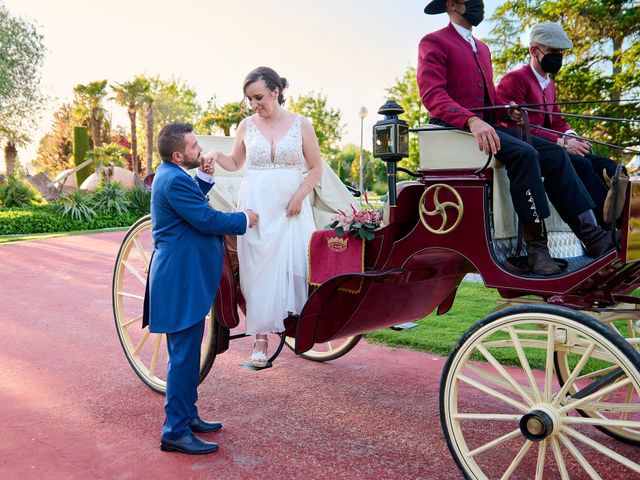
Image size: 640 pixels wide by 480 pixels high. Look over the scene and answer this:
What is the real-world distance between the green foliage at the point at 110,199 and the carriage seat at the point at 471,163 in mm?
18479

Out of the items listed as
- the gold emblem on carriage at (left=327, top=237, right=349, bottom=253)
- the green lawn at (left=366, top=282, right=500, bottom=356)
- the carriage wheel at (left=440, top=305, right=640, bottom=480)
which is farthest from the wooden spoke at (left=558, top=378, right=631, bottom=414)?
the green lawn at (left=366, top=282, right=500, bottom=356)

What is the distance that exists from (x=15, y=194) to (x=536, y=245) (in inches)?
850

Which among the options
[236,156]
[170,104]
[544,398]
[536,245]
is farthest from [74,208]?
[170,104]

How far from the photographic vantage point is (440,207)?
2.88 m

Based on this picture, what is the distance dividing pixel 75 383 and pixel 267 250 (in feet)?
6.57

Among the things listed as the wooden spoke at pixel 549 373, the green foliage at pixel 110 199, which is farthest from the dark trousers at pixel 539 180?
the green foliage at pixel 110 199

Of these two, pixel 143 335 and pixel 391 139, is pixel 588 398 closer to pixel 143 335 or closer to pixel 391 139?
pixel 391 139

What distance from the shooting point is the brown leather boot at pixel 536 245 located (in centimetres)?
279

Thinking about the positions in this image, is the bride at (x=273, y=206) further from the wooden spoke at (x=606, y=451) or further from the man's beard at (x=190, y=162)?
the wooden spoke at (x=606, y=451)

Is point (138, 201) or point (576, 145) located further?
point (138, 201)

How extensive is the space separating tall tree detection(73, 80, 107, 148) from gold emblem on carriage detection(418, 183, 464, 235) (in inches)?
1800

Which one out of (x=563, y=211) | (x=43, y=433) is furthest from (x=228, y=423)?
(x=563, y=211)

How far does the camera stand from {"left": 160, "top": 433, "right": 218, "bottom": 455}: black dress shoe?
336cm

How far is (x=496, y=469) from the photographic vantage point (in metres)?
3.17
